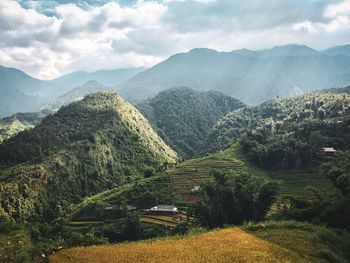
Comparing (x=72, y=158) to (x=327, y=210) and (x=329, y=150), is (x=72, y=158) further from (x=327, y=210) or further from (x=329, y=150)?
(x=327, y=210)

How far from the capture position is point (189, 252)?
3656 cm

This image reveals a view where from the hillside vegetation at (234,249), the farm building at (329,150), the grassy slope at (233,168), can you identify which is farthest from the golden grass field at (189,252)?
the farm building at (329,150)

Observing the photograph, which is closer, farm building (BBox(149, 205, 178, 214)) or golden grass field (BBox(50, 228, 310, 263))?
golden grass field (BBox(50, 228, 310, 263))

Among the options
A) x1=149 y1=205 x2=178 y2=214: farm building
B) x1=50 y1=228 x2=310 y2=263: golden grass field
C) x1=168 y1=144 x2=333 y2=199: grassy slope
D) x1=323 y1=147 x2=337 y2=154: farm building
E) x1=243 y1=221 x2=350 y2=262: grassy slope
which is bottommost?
x1=149 y1=205 x2=178 y2=214: farm building

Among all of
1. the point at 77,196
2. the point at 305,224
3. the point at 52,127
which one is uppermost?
the point at 52,127

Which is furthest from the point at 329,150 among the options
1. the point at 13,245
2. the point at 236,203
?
the point at 13,245

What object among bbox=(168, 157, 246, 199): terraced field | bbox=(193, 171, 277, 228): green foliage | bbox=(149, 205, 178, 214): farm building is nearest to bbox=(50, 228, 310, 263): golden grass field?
bbox=(193, 171, 277, 228): green foliage

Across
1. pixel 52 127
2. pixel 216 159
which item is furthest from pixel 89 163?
pixel 216 159

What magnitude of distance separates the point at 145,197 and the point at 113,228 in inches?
1108

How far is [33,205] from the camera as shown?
12006cm

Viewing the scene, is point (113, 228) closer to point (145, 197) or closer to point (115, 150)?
point (145, 197)

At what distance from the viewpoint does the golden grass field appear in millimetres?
34969

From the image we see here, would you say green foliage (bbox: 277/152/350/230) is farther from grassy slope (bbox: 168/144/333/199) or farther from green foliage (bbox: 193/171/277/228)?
grassy slope (bbox: 168/144/333/199)

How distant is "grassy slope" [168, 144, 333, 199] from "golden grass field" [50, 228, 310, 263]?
168 feet
